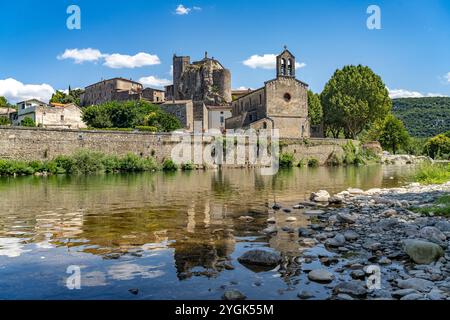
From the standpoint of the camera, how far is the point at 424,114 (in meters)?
117

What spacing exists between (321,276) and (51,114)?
56.3m

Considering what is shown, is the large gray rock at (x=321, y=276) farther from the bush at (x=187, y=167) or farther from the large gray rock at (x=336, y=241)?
the bush at (x=187, y=167)

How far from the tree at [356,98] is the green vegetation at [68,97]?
181ft

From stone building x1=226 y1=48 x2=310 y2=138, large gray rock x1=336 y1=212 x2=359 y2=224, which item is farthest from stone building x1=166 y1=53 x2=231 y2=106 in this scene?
large gray rock x1=336 y1=212 x2=359 y2=224

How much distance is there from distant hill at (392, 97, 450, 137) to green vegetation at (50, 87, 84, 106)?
272ft

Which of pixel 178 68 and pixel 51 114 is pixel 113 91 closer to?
pixel 178 68

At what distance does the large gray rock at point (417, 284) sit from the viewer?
5.08m

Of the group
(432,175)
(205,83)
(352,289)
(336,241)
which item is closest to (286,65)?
(205,83)

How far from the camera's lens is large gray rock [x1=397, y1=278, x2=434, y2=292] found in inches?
200

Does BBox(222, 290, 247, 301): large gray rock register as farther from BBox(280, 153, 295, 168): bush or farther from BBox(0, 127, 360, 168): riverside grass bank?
BBox(280, 153, 295, 168): bush
